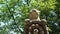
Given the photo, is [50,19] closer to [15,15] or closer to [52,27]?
[52,27]

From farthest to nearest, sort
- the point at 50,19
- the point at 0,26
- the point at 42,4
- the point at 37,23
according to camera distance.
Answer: the point at 50,19, the point at 0,26, the point at 42,4, the point at 37,23

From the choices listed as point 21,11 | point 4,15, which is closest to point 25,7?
point 21,11

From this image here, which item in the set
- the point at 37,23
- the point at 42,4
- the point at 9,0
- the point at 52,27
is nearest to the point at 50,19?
the point at 52,27

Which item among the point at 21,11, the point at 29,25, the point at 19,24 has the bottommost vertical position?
the point at 19,24

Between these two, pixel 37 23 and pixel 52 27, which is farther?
pixel 52 27

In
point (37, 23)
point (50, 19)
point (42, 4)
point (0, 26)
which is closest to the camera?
point (37, 23)

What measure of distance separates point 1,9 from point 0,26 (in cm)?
123

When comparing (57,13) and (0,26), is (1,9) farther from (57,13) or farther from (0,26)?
(57,13)

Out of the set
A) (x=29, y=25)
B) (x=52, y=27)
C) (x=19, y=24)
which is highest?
(x=29, y=25)

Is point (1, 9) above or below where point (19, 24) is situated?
above

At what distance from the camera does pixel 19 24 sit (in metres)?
12.4

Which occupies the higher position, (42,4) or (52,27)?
(42,4)

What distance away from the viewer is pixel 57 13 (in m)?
14.2

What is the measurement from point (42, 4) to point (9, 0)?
2.14 m
